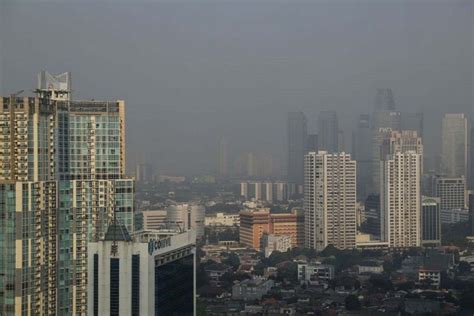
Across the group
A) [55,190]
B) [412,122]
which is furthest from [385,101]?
[55,190]

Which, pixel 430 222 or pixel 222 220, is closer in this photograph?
pixel 222 220

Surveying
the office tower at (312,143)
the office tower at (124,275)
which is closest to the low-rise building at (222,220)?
the office tower at (312,143)

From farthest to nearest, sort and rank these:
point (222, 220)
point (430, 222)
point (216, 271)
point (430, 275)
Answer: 1. point (430, 222)
2. point (222, 220)
3. point (430, 275)
4. point (216, 271)

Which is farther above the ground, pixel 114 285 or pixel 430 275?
pixel 114 285

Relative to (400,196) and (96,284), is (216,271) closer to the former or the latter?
(400,196)

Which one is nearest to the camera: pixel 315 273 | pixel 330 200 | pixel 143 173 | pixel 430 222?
pixel 143 173

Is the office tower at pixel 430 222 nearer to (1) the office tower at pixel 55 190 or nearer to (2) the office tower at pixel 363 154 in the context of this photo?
(2) the office tower at pixel 363 154

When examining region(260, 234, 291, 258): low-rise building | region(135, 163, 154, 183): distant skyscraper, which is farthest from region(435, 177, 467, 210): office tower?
region(135, 163, 154, 183): distant skyscraper
